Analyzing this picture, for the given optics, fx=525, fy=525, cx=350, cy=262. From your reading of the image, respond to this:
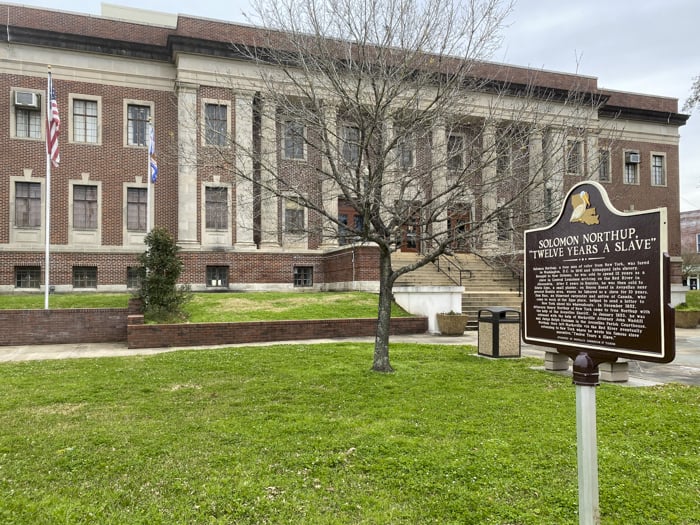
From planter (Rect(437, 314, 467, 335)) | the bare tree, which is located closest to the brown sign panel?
the bare tree

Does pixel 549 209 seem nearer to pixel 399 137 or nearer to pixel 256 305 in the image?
pixel 399 137

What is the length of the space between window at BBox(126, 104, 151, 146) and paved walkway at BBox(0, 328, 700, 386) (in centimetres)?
1394

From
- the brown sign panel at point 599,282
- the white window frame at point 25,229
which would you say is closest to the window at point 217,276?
the white window frame at point 25,229

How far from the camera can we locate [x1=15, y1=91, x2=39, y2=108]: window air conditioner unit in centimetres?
2327

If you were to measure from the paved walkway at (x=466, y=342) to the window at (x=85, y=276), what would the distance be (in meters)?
10.4

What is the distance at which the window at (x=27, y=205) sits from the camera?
78.3ft

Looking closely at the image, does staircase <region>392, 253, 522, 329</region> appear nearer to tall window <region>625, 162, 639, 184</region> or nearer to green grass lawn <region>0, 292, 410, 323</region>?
green grass lawn <region>0, 292, 410, 323</region>

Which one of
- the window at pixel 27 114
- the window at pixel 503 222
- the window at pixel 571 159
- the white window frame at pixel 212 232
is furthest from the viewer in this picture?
the white window frame at pixel 212 232

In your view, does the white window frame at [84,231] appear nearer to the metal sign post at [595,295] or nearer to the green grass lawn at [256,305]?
the green grass lawn at [256,305]

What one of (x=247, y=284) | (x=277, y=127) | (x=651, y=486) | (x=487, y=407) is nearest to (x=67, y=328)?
(x=277, y=127)

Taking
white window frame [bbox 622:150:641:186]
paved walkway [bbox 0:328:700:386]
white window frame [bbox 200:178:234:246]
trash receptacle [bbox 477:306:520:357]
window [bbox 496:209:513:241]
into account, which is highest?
white window frame [bbox 622:150:641:186]

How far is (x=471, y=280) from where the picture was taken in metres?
23.3

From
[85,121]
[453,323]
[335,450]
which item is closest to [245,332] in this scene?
[453,323]

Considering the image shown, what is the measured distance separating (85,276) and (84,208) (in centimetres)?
325
